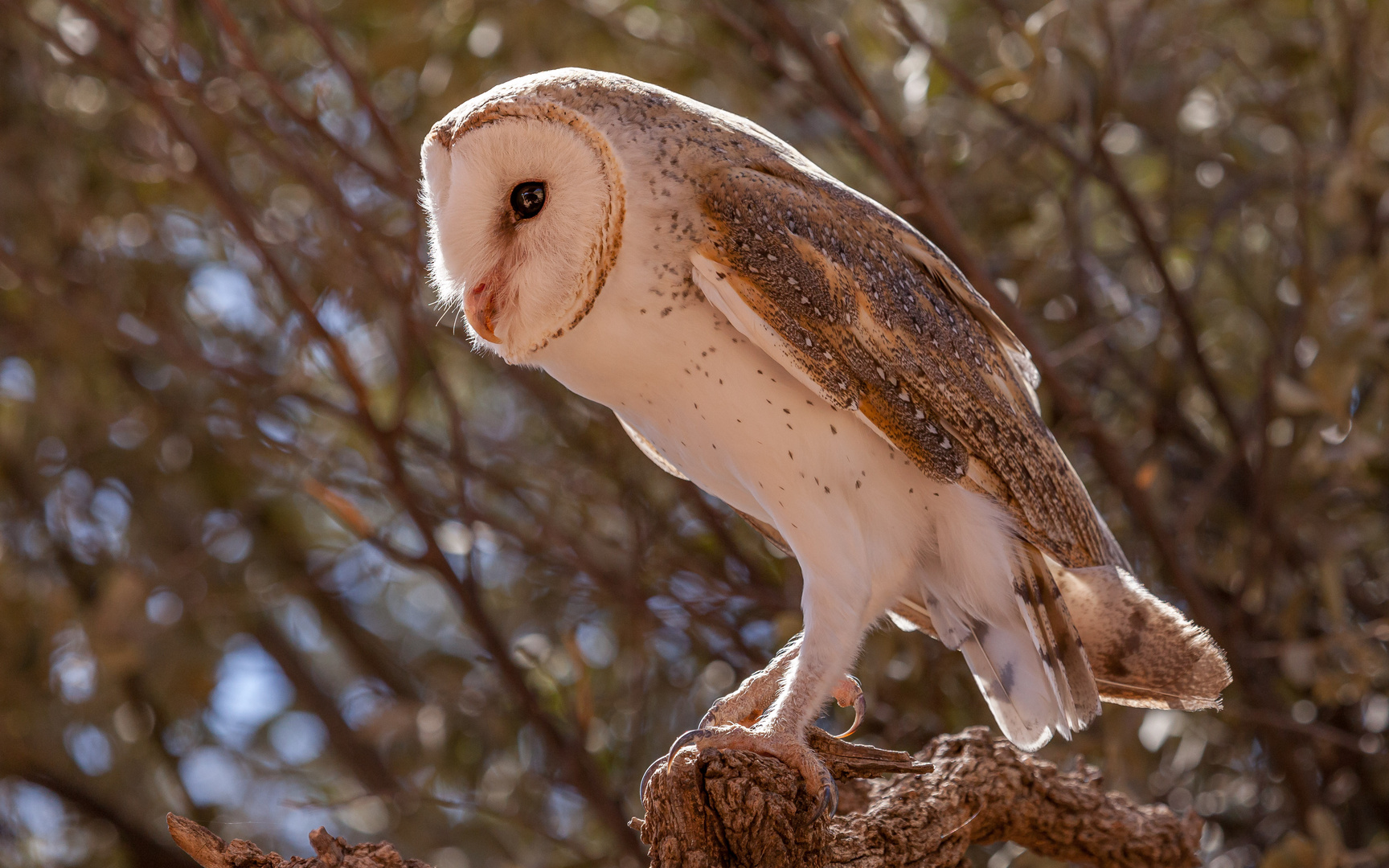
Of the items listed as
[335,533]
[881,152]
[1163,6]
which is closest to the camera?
[881,152]

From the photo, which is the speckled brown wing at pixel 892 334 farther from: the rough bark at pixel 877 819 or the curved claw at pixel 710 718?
the curved claw at pixel 710 718

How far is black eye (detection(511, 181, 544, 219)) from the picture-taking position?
1617 millimetres

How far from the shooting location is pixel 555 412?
10.2 ft

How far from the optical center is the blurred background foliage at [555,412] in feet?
8.25

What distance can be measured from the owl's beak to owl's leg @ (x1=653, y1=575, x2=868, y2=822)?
502mm

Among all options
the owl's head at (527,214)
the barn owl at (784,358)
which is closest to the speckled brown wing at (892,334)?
the barn owl at (784,358)

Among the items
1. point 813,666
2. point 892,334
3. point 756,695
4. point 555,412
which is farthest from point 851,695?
point 555,412

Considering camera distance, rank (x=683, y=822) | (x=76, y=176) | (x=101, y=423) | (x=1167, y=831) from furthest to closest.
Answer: (x=101, y=423), (x=76, y=176), (x=1167, y=831), (x=683, y=822)

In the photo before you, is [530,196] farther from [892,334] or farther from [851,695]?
[851,695]

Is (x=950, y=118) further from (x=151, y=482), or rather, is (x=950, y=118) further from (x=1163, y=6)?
(x=151, y=482)

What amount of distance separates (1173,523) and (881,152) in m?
1.22

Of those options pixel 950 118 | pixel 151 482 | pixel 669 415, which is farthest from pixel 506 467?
pixel 669 415

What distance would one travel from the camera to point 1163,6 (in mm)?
2857

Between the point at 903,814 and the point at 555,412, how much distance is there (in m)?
1.59
